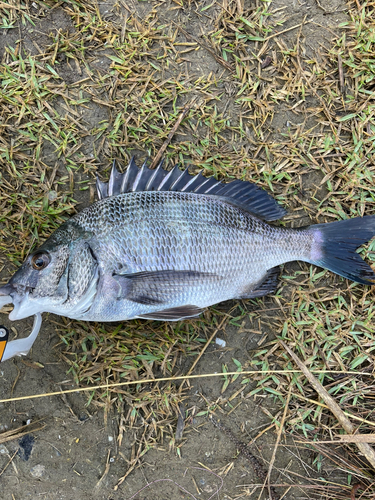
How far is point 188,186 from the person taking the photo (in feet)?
8.70

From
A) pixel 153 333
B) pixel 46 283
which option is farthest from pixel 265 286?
pixel 46 283

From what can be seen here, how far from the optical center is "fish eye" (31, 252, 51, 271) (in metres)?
2.32

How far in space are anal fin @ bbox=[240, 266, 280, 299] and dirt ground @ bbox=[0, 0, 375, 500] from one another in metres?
0.18

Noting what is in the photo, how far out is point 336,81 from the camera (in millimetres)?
2973

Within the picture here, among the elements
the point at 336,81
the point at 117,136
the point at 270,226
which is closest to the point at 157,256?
the point at 270,226

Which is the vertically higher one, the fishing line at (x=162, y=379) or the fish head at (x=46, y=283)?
the fish head at (x=46, y=283)

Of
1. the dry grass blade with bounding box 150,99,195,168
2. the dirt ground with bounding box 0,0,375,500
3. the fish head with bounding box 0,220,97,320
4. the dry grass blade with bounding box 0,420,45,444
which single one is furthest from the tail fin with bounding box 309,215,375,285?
the dry grass blade with bounding box 0,420,45,444

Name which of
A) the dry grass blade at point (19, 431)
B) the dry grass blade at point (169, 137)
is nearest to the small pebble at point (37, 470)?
the dry grass blade at point (19, 431)

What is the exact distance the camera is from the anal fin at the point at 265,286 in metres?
2.73

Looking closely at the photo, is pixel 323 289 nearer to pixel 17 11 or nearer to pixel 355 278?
pixel 355 278

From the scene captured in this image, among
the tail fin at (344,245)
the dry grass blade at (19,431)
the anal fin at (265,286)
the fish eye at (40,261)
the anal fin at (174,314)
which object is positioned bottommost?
the dry grass blade at (19,431)

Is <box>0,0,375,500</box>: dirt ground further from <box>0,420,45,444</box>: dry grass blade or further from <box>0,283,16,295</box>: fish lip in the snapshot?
<box>0,283,16,295</box>: fish lip

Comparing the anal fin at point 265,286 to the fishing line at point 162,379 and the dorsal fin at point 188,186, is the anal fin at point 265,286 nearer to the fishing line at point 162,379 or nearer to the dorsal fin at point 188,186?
the dorsal fin at point 188,186

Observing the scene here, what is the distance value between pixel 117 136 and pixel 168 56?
2.65 ft
